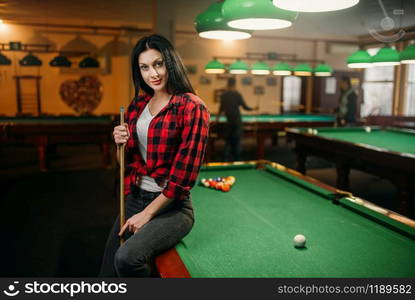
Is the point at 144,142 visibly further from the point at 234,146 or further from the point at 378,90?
the point at 378,90

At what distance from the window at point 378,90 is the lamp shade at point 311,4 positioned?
9.46 metres

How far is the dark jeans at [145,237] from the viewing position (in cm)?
151

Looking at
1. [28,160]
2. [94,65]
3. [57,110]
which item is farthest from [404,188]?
[57,110]

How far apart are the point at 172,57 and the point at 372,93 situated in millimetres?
10819

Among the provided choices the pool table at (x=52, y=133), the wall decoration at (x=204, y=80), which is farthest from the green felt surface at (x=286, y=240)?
the wall decoration at (x=204, y=80)

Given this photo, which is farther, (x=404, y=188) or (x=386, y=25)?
(x=386, y=25)

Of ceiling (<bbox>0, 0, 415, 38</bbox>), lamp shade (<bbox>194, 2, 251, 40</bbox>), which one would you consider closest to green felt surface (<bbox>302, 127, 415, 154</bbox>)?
ceiling (<bbox>0, 0, 415, 38</bbox>)

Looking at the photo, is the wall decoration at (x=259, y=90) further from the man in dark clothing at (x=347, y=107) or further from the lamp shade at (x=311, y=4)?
the lamp shade at (x=311, y=4)

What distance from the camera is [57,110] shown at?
9531mm

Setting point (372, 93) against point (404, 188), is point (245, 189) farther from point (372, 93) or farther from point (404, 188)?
point (372, 93)

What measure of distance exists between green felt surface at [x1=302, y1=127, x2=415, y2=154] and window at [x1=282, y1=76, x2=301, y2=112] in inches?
247

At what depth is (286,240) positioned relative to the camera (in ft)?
5.69

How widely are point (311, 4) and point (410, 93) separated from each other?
9591mm

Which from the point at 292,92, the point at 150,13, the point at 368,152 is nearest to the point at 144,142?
the point at 368,152
